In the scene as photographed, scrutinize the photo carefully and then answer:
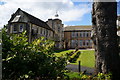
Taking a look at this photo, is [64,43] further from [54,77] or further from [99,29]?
[54,77]

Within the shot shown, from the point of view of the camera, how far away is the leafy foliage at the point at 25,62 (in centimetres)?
208

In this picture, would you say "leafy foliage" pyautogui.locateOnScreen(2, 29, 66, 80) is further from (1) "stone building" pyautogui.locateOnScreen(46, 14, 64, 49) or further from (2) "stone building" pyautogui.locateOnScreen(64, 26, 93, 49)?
(2) "stone building" pyautogui.locateOnScreen(64, 26, 93, 49)

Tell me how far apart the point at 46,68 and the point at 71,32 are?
45.1 meters

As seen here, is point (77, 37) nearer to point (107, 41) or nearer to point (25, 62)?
point (107, 41)

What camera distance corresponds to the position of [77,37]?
4741cm

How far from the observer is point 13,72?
2.07 metres

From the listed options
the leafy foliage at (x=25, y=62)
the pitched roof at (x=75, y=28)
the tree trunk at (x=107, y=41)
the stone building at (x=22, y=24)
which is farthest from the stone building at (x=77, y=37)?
the leafy foliage at (x=25, y=62)

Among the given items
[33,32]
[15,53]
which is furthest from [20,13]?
[15,53]

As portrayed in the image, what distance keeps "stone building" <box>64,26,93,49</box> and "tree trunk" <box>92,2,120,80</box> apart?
4086cm

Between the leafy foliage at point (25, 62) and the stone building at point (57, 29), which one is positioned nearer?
the leafy foliage at point (25, 62)

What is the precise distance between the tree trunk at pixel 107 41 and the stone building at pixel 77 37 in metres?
40.9

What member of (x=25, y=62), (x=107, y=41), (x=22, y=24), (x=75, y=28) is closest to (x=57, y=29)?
(x=75, y=28)

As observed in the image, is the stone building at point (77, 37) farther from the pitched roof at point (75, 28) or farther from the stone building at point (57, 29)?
the stone building at point (57, 29)

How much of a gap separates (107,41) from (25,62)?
12.8 ft
